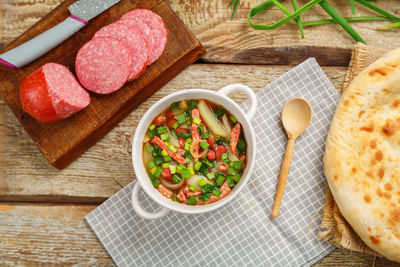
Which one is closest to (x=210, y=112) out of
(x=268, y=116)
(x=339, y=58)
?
(x=268, y=116)

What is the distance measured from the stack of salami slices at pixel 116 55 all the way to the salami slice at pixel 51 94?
64mm

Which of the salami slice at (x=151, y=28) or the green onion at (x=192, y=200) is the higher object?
the salami slice at (x=151, y=28)

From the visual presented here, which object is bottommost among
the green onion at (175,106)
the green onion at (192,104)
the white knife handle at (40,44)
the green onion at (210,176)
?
the green onion at (210,176)

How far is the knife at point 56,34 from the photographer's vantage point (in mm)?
1547

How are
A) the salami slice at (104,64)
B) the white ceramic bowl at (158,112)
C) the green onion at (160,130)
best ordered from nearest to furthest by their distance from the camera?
1. the white ceramic bowl at (158,112)
2. the green onion at (160,130)
3. the salami slice at (104,64)

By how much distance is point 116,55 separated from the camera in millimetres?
1510

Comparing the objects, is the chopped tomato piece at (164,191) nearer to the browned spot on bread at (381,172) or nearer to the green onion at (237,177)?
the green onion at (237,177)

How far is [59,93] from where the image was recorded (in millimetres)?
1481

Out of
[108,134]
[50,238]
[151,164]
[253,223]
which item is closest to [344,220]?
[253,223]

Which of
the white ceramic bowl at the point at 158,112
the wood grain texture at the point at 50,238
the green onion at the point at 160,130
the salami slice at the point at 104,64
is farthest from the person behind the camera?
the wood grain texture at the point at 50,238

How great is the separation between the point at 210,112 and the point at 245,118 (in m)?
0.17

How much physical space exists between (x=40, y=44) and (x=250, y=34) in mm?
941

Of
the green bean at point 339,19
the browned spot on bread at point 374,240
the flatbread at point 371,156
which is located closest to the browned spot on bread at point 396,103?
the flatbread at point 371,156

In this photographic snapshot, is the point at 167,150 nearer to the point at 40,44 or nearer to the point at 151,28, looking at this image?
the point at 151,28
